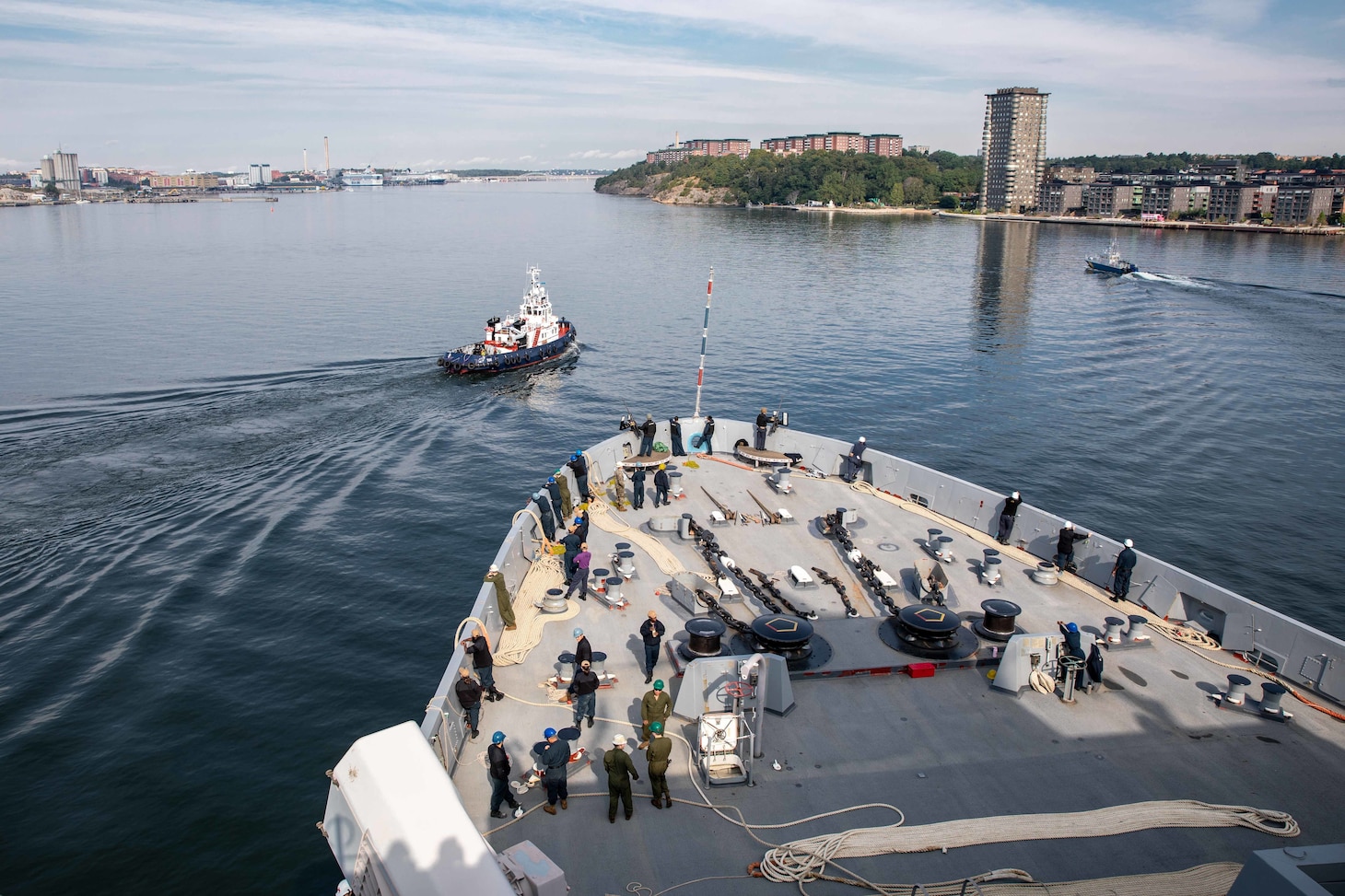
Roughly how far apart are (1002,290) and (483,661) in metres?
90.8

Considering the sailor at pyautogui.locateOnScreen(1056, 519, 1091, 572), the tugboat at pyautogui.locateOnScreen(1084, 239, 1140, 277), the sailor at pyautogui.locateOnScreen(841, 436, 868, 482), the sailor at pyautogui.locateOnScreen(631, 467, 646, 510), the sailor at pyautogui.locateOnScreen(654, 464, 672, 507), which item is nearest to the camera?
the sailor at pyautogui.locateOnScreen(1056, 519, 1091, 572)

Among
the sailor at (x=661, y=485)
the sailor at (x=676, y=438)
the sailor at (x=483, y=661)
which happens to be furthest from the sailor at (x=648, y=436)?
the sailor at (x=483, y=661)

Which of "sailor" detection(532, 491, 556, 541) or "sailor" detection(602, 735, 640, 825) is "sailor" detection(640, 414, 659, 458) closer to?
"sailor" detection(532, 491, 556, 541)

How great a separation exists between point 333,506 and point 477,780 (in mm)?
22310

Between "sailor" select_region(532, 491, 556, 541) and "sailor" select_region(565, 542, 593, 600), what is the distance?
6.76 ft

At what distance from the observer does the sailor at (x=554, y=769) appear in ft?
32.0

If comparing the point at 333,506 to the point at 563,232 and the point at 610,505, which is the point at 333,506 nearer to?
the point at 610,505

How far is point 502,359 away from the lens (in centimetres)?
5391

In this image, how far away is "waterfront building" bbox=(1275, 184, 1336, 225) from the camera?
175 metres

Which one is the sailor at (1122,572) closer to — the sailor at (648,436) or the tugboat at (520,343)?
the sailor at (648,436)

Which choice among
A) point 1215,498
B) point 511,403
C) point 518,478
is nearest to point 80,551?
point 518,478

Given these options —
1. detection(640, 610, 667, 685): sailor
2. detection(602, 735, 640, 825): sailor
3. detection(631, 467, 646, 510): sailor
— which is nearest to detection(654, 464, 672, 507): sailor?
detection(631, 467, 646, 510): sailor

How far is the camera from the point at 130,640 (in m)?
21.2

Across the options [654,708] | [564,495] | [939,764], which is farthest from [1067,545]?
[564,495]
